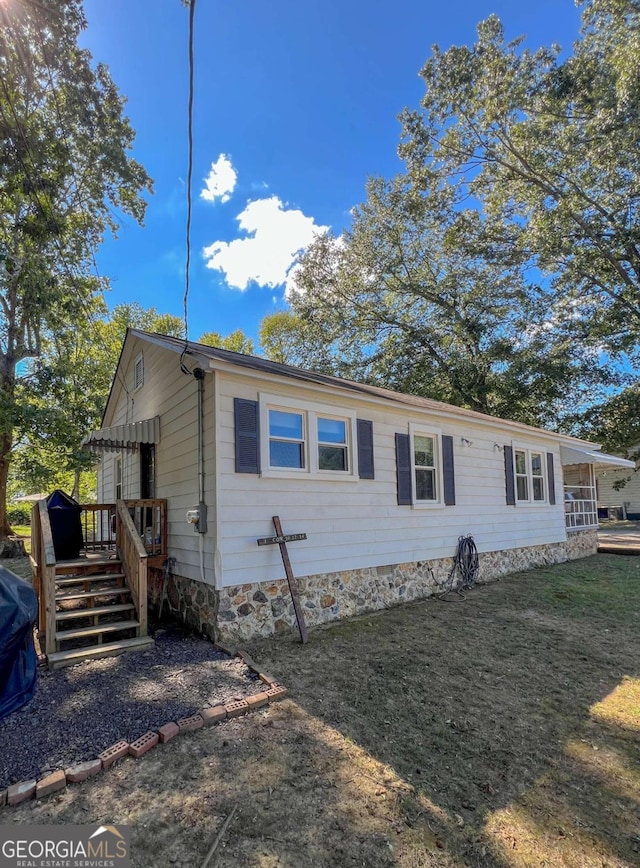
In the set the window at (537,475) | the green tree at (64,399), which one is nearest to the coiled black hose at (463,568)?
the window at (537,475)

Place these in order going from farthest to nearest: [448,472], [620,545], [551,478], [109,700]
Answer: [620,545]
[551,478]
[448,472]
[109,700]

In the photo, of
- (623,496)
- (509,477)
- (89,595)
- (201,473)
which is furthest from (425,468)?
(623,496)

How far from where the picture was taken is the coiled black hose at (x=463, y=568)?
25.8 feet

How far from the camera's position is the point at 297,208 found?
17125 millimetres

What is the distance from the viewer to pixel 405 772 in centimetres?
274

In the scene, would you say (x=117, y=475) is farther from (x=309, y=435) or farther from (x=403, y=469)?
(x=403, y=469)

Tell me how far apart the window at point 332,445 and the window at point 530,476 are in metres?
5.24

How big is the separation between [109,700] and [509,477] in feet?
27.8

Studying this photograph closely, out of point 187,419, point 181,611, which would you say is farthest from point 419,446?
point 181,611

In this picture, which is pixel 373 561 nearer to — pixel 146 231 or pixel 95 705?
pixel 95 705

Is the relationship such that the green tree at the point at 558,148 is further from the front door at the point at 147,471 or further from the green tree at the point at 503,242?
the front door at the point at 147,471

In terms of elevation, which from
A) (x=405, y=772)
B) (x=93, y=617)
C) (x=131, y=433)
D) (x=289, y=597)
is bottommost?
(x=405, y=772)

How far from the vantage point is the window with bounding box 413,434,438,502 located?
24.9 feet

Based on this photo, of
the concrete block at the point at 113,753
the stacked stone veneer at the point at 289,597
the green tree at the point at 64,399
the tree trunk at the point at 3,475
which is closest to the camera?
the concrete block at the point at 113,753
